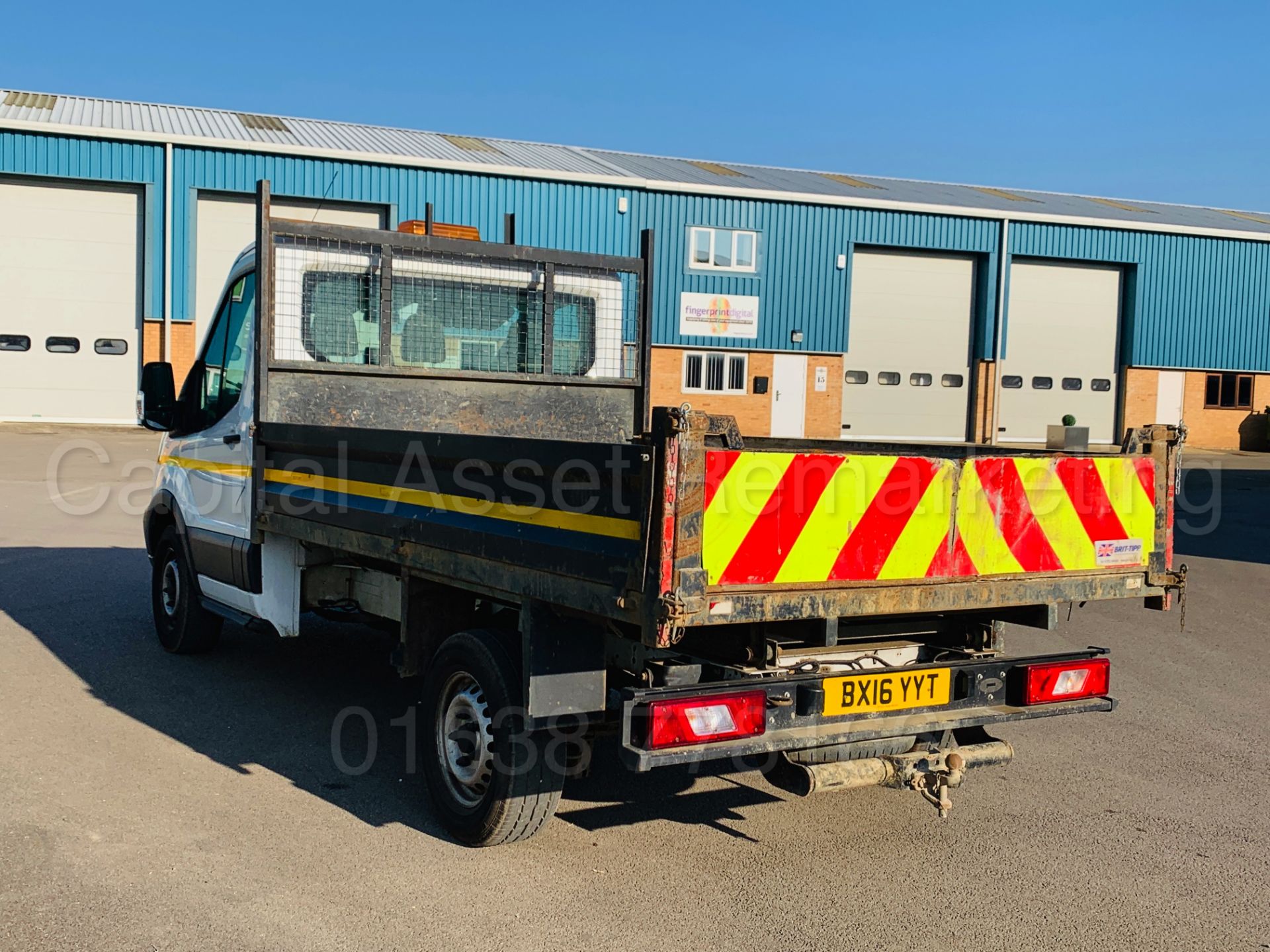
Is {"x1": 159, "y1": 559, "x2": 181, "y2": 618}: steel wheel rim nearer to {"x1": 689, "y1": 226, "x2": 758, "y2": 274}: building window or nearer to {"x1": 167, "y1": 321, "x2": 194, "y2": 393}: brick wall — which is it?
{"x1": 167, "y1": 321, "x2": 194, "y2": 393}: brick wall

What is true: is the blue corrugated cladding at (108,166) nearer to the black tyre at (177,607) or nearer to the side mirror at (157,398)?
the black tyre at (177,607)

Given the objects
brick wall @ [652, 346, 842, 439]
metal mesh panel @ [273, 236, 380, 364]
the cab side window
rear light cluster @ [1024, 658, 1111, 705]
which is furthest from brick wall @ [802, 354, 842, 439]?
rear light cluster @ [1024, 658, 1111, 705]

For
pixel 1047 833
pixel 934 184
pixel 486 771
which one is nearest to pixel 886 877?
pixel 1047 833

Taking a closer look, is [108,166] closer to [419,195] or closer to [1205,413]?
[419,195]

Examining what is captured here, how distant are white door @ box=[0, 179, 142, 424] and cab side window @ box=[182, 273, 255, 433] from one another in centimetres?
2104

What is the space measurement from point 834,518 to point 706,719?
78cm

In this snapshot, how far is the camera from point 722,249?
101ft

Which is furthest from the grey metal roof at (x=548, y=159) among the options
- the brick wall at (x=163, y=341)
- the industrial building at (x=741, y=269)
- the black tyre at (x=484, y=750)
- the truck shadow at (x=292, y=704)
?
the black tyre at (x=484, y=750)

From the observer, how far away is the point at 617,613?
3645 mm

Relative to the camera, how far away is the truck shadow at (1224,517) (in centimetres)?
1348

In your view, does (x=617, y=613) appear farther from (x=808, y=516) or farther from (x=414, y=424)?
(x=414, y=424)

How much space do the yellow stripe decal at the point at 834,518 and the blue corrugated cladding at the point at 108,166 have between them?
25.3 m

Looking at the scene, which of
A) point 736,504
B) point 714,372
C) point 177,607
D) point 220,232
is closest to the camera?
point 736,504

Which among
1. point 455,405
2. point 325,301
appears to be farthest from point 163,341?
point 455,405
